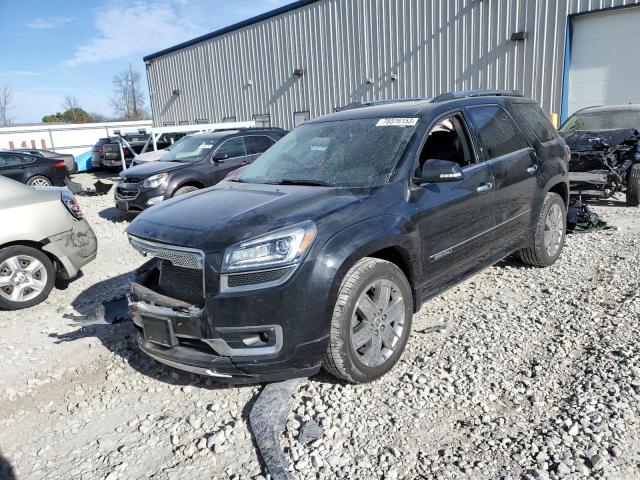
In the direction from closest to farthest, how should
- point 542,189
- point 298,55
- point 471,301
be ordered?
point 471,301 < point 542,189 < point 298,55

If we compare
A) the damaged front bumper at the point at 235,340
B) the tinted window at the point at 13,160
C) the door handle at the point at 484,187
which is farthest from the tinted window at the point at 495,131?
the tinted window at the point at 13,160

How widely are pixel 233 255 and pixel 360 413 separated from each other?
3.97 feet

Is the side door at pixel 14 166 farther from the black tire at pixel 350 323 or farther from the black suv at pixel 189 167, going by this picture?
the black tire at pixel 350 323

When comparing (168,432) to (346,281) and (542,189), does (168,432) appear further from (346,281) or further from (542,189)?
(542,189)

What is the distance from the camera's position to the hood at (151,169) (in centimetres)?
913

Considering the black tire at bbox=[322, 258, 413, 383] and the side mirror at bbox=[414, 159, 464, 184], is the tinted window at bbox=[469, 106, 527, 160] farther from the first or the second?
the black tire at bbox=[322, 258, 413, 383]

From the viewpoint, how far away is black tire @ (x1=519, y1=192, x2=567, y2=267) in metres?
5.01

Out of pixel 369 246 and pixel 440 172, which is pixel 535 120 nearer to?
pixel 440 172

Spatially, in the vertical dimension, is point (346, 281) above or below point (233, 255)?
below

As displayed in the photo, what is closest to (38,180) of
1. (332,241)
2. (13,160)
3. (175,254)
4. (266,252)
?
(13,160)

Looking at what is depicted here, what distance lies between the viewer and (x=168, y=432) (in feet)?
9.69

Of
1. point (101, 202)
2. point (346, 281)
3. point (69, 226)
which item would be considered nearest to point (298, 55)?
point (101, 202)

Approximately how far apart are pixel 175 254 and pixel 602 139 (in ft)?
26.0

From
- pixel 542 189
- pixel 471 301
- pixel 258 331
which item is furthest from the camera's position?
pixel 542 189
